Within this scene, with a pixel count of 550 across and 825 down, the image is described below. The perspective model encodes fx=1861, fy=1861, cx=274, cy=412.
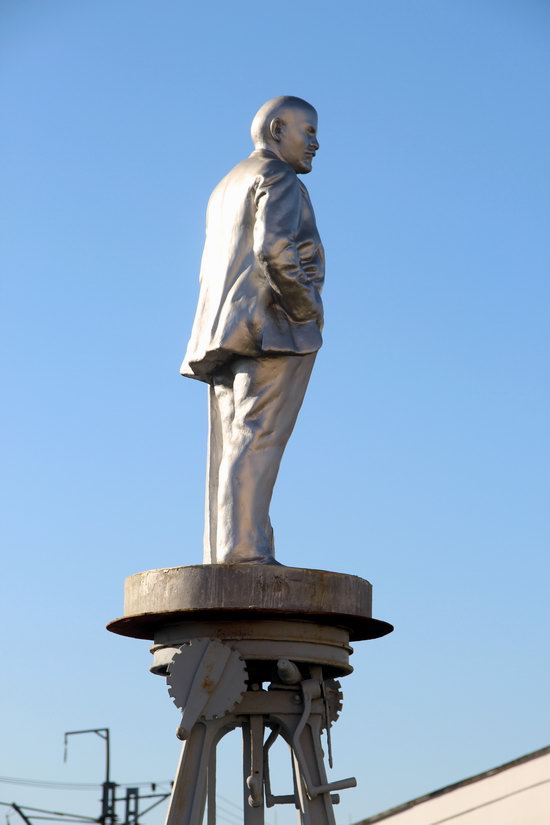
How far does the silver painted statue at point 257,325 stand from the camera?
13.5 meters

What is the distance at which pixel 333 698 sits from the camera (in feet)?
45.3

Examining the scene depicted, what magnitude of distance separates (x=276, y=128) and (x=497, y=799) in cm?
1014

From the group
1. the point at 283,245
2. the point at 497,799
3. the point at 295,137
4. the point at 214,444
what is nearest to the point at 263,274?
the point at 283,245

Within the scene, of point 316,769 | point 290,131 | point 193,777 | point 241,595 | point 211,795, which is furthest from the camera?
point 290,131

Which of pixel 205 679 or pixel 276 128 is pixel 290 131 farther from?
pixel 205 679

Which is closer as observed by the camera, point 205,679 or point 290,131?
point 205,679

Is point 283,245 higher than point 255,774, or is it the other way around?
point 283,245

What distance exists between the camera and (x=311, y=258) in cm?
1383

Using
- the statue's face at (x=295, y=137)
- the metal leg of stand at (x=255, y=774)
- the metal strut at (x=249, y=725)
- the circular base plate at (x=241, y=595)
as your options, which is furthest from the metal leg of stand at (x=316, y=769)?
the statue's face at (x=295, y=137)

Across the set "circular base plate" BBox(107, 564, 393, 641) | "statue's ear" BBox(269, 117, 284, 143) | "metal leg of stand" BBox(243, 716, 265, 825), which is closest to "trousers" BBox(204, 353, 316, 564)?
"circular base plate" BBox(107, 564, 393, 641)

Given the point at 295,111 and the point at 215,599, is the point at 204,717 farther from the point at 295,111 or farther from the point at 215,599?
the point at 295,111

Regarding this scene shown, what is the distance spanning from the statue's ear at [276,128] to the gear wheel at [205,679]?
12.7 ft

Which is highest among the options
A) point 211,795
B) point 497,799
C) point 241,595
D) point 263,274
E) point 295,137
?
point 295,137

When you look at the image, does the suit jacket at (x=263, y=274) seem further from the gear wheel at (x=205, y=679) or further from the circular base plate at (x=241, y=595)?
the gear wheel at (x=205, y=679)
